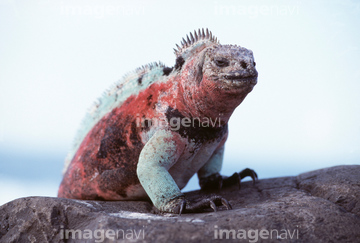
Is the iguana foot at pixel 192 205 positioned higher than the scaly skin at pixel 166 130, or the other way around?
the scaly skin at pixel 166 130

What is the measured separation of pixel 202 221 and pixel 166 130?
1.02 meters

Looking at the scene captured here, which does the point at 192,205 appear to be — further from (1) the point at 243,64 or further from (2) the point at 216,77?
(1) the point at 243,64

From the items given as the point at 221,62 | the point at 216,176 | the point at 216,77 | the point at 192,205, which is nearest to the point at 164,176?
the point at 192,205

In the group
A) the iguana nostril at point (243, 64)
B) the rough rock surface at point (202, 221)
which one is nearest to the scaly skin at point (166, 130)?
the iguana nostril at point (243, 64)

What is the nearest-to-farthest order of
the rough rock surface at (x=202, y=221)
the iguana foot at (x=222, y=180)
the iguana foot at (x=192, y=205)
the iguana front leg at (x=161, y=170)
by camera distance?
the rough rock surface at (x=202, y=221) < the iguana foot at (x=192, y=205) < the iguana front leg at (x=161, y=170) < the iguana foot at (x=222, y=180)

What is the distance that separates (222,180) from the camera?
392cm

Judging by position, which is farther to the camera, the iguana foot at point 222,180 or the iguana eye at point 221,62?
the iguana foot at point 222,180

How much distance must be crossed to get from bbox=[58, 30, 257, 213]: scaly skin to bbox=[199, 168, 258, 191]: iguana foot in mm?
11

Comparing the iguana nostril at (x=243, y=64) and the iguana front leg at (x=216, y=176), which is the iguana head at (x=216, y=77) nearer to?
the iguana nostril at (x=243, y=64)

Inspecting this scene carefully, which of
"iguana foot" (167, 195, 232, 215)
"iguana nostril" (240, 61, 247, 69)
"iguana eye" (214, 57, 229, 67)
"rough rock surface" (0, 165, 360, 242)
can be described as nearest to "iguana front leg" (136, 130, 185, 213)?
"iguana foot" (167, 195, 232, 215)

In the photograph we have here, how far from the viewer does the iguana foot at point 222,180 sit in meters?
3.89

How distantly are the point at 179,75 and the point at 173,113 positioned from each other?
356 millimetres

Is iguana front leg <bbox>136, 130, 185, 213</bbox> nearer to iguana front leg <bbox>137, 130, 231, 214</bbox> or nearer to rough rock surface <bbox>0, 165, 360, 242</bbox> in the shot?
iguana front leg <bbox>137, 130, 231, 214</bbox>

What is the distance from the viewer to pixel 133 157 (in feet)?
11.3
